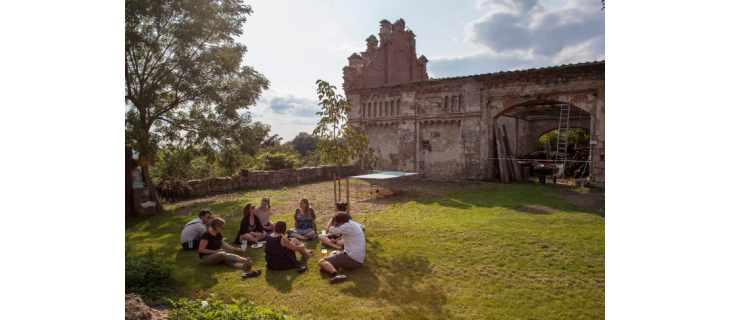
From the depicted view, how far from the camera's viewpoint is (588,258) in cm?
626

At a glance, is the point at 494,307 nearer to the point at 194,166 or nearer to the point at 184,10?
the point at 184,10

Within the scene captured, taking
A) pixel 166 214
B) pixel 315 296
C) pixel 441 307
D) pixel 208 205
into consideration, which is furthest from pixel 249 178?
pixel 441 307

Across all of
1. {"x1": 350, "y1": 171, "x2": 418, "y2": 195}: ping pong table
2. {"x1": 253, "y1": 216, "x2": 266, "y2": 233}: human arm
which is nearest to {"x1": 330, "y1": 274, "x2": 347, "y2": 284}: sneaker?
{"x1": 253, "y1": 216, "x2": 266, "y2": 233}: human arm

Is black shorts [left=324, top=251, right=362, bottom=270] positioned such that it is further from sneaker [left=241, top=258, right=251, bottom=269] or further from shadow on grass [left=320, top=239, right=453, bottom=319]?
sneaker [left=241, top=258, right=251, bottom=269]

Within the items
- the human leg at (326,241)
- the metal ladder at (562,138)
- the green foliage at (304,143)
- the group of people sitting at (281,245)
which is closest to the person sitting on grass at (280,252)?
the group of people sitting at (281,245)

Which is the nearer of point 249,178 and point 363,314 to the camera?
point 363,314

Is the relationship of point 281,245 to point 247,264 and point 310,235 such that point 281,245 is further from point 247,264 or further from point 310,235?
point 310,235

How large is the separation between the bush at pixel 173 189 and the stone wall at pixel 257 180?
0.28 meters

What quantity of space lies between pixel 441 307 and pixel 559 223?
18.9 feet

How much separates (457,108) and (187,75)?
13.8 metres

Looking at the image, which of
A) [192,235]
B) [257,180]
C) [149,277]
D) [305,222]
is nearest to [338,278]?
[149,277]

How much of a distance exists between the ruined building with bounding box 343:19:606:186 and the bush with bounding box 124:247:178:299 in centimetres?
1270

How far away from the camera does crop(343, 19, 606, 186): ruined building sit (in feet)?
51.9

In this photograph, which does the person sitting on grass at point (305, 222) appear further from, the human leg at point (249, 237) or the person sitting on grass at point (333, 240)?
the human leg at point (249, 237)
